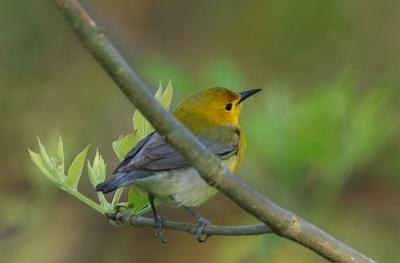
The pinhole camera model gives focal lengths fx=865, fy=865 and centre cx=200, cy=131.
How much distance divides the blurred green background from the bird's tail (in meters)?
0.91

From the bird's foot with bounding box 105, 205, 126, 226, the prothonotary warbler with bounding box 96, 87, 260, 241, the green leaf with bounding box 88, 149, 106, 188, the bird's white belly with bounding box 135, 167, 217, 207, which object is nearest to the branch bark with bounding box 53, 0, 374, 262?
the prothonotary warbler with bounding box 96, 87, 260, 241

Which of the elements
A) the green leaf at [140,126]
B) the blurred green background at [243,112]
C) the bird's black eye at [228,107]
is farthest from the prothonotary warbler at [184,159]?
the blurred green background at [243,112]

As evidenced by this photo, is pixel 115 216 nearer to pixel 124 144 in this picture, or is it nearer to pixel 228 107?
pixel 124 144

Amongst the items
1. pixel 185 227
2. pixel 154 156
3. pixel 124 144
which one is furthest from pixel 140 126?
pixel 154 156

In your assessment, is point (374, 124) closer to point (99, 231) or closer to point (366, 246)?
point (366, 246)

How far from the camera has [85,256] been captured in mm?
6207

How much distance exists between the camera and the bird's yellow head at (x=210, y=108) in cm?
429

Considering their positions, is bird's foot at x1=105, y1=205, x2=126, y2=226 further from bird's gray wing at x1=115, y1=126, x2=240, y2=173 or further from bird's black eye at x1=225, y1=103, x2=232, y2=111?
bird's black eye at x1=225, y1=103, x2=232, y2=111

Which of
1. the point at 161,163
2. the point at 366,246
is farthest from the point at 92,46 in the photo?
the point at 366,246

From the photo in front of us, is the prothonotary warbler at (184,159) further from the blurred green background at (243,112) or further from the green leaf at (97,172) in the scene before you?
the blurred green background at (243,112)

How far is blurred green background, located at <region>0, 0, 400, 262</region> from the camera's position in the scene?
445cm

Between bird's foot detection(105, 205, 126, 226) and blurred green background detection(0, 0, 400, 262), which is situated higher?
bird's foot detection(105, 205, 126, 226)

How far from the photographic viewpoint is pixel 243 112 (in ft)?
17.5

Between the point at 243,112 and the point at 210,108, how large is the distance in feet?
3.09
